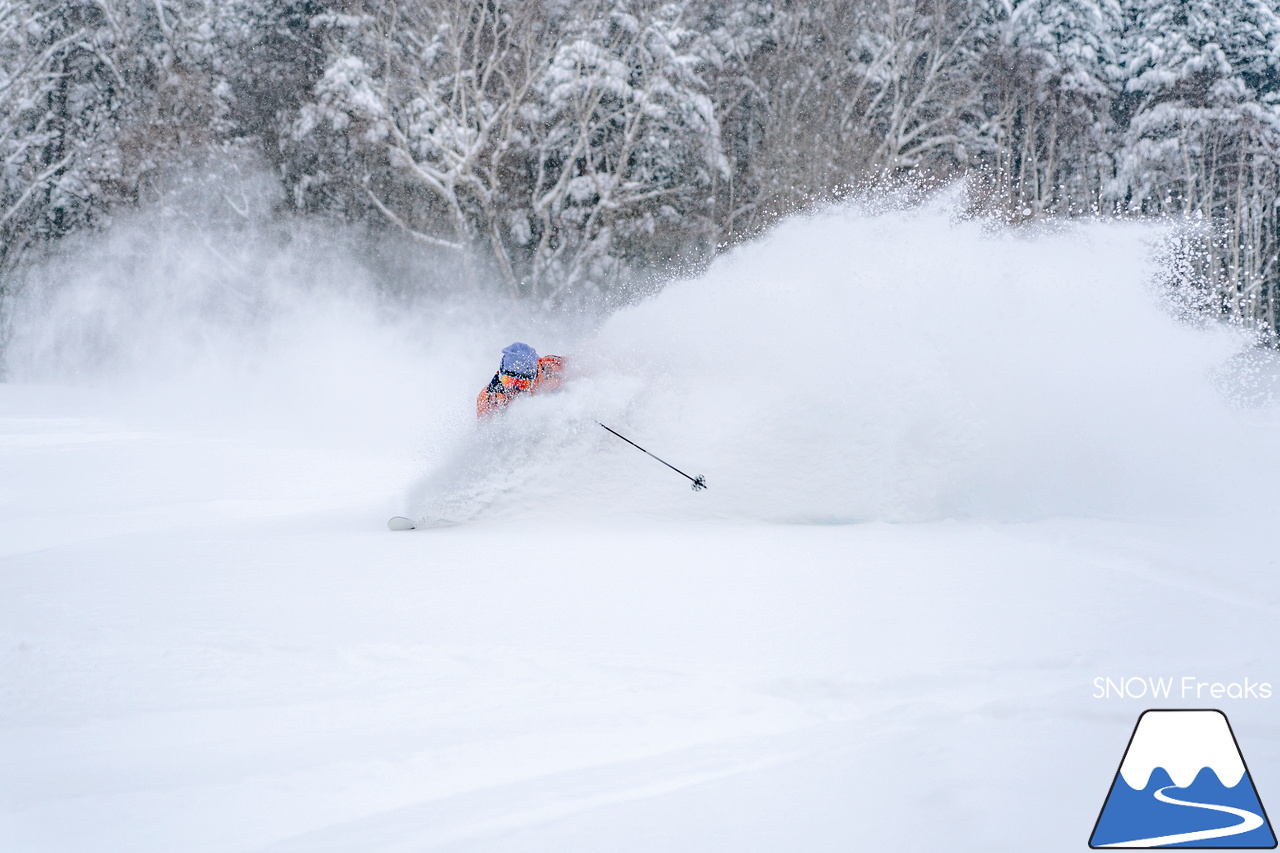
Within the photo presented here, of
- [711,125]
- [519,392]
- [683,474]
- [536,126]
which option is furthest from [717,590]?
[536,126]

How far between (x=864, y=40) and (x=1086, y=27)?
192 inches

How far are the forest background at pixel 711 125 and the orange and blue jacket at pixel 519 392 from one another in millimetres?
14324

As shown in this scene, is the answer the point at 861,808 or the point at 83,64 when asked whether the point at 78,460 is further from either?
the point at 83,64

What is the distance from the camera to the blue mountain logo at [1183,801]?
2.38 metres

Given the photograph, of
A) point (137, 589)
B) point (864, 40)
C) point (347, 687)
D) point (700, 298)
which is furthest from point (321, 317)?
point (347, 687)

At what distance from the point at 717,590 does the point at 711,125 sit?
1857 centimetres

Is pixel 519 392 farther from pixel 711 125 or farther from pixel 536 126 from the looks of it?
pixel 536 126

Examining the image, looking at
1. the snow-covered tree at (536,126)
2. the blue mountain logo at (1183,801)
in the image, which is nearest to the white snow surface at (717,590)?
the blue mountain logo at (1183,801)

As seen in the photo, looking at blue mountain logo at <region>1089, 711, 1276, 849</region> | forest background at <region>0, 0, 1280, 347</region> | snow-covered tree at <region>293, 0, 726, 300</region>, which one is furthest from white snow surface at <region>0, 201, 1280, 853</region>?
forest background at <region>0, 0, 1280, 347</region>

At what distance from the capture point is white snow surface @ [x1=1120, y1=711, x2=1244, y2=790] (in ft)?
8.37

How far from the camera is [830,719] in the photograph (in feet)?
9.98

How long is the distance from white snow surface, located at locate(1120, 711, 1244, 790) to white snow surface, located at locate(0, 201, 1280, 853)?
10 cm

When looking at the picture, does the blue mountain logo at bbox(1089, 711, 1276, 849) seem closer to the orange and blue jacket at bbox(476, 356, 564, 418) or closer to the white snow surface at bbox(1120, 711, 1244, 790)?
the white snow surface at bbox(1120, 711, 1244, 790)

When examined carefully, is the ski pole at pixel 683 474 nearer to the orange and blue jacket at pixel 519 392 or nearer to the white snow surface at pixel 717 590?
Answer: the white snow surface at pixel 717 590
